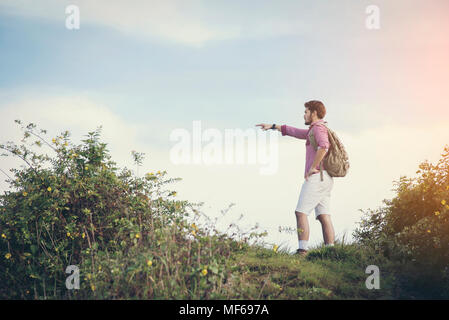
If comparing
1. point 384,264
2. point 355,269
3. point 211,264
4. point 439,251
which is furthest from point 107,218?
point 439,251

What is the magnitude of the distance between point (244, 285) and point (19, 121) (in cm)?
549

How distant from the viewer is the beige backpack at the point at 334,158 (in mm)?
8680

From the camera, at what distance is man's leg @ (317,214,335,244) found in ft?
29.0

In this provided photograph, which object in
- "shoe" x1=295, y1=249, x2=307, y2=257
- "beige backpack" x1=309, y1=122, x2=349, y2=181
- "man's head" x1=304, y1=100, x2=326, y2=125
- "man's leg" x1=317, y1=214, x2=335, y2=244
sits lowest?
"shoe" x1=295, y1=249, x2=307, y2=257

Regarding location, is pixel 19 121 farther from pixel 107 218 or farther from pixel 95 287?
pixel 95 287

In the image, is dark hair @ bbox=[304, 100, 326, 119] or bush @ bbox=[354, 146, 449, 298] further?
dark hair @ bbox=[304, 100, 326, 119]

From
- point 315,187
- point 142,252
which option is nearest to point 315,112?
point 315,187

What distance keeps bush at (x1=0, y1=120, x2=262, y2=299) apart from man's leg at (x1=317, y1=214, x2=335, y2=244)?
2474 mm

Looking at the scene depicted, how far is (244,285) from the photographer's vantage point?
645 cm

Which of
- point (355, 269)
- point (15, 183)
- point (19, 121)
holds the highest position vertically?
point (19, 121)

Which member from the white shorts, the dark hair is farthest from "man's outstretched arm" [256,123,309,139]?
the white shorts

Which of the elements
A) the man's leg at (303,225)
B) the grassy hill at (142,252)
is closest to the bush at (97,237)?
the grassy hill at (142,252)

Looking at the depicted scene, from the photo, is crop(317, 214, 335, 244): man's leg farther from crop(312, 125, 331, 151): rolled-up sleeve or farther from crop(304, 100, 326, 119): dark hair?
crop(304, 100, 326, 119): dark hair

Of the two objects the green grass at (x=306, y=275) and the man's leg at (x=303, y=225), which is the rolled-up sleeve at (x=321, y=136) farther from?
the green grass at (x=306, y=275)
